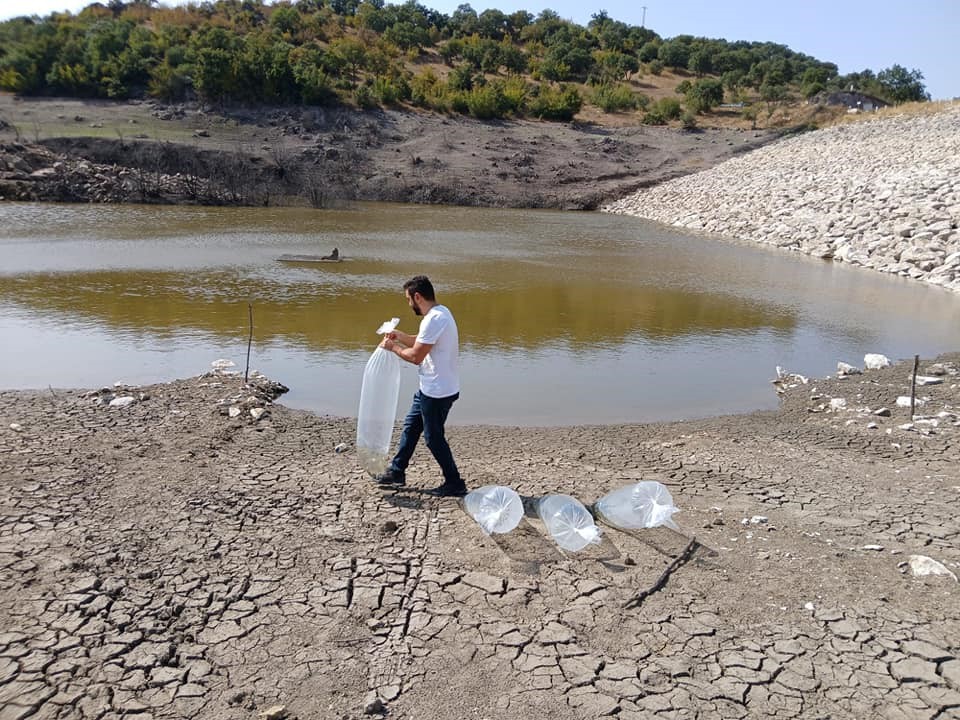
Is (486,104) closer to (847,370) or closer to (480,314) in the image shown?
(480,314)

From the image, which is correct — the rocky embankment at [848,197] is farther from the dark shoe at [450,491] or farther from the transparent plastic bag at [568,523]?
the dark shoe at [450,491]

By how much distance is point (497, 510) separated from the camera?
15.9ft

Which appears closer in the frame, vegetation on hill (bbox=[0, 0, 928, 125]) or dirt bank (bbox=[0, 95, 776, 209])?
dirt bank (bbox=[0, 95, 776, 209])

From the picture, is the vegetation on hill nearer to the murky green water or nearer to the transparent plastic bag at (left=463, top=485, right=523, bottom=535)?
the murky green water

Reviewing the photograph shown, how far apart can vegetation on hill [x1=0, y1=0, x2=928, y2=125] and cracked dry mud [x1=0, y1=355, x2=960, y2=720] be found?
42.2 m

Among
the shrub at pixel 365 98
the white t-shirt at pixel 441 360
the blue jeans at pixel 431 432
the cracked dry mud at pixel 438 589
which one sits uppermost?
the shrub at pixel 365 98

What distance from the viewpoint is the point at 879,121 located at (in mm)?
35000

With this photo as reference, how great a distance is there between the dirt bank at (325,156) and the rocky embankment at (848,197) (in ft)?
14.7

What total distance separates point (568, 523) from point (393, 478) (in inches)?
55.8

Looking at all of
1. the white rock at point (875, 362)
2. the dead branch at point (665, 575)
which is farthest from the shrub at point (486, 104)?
the dead branch at point (665, 575)

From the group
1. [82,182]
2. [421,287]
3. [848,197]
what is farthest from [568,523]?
[82,182]

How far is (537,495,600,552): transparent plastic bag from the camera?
15.3ft

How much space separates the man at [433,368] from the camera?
5031mm

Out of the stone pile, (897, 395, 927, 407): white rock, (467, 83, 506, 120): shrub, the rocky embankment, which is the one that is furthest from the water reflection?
(467, 83, 506, 120): shrub
